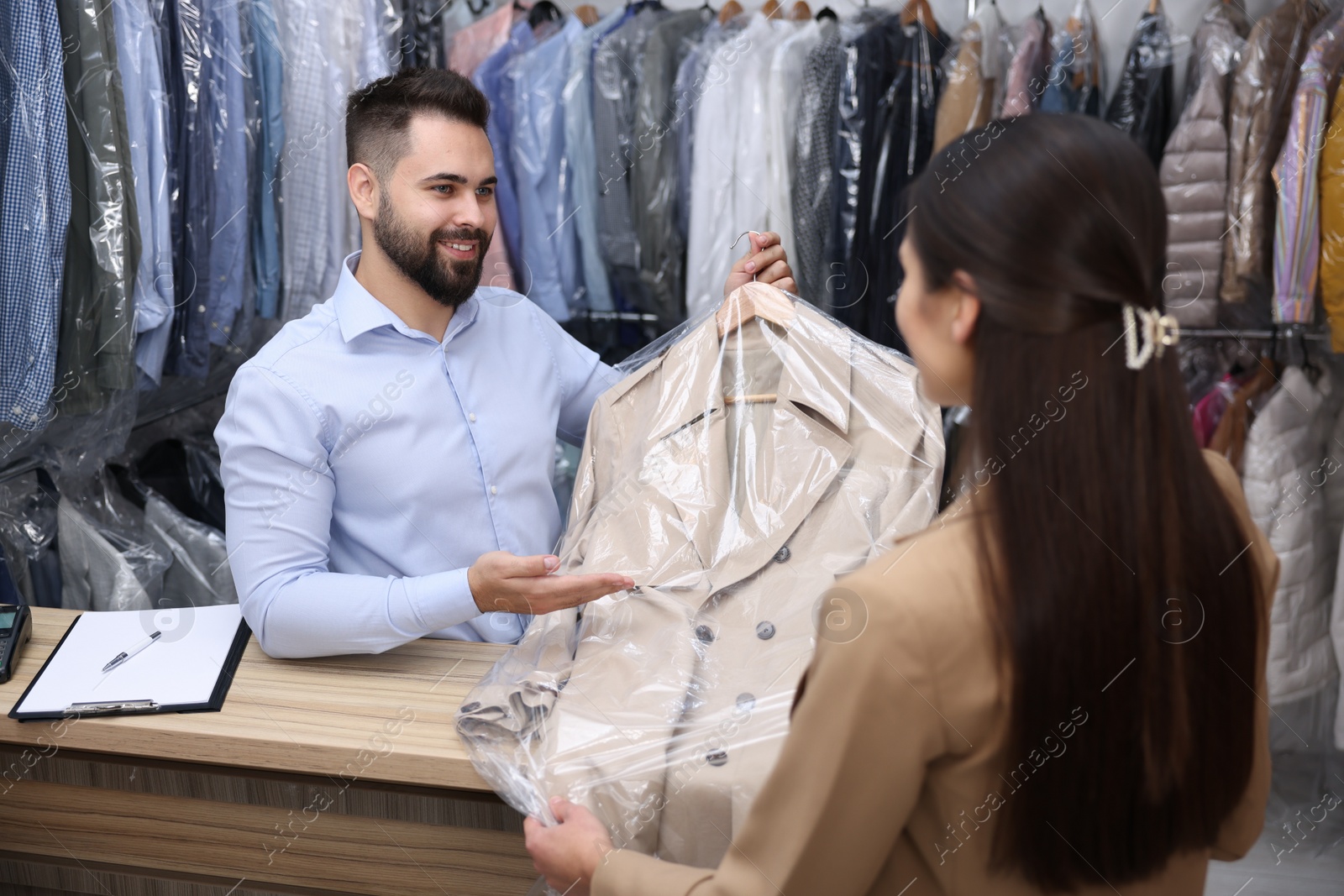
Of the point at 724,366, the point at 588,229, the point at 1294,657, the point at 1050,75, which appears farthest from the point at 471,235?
the point at 1294,657

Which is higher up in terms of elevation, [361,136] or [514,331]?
[361,136]

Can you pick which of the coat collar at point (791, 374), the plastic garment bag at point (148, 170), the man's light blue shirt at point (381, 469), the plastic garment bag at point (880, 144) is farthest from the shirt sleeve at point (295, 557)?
the plastic garment bag at point (880, 144)

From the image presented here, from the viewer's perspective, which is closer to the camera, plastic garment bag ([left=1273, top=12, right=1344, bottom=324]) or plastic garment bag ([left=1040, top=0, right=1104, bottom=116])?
plastic garment bag ([left=1273, top=12, right=1344, bottom=324])

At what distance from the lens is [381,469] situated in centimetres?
166

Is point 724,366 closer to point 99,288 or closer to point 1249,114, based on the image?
point 99,288

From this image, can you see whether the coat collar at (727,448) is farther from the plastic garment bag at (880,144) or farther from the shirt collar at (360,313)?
the plastic garment bag at (880,144)

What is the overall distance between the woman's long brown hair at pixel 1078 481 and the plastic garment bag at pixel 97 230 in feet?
6.30

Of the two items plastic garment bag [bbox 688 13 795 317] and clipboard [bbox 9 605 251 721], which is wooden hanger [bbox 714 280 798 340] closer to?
clipboard [bbox 9 605 251 721]

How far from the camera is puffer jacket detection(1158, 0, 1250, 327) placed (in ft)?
8.13

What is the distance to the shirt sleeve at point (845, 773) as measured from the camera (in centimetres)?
77

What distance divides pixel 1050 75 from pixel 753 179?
0.80 m

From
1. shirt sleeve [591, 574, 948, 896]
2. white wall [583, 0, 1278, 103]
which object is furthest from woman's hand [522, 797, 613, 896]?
white wall [583, 0, 1278, 103]

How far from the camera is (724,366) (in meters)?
1.66

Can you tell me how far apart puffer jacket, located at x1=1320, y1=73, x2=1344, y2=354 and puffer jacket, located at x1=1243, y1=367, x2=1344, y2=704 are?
18cm
